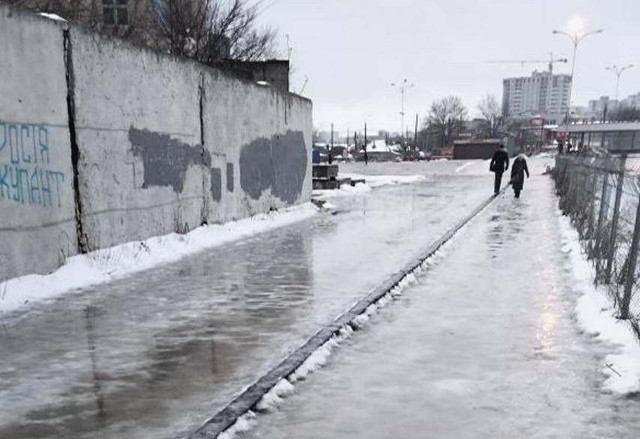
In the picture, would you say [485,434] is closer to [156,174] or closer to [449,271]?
[449,271]

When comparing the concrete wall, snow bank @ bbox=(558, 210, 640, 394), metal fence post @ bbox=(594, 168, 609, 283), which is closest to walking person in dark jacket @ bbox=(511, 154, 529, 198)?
the concrete wall

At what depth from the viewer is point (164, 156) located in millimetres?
10102

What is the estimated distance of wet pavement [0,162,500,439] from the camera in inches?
155

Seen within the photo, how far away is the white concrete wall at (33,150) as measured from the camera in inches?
268

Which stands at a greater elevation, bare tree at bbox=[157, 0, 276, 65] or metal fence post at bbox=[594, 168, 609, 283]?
bare tree at bbox=[157, 0, 276, 65]

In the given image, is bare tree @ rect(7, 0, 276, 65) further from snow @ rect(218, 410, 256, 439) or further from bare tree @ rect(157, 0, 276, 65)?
snow @ rect(218, 410, 256, 439)

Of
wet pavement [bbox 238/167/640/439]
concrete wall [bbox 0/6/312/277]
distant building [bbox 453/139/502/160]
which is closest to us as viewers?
wet pavement [bbox 238/167/640/439]

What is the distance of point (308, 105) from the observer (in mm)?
17375

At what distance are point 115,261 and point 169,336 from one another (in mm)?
3215

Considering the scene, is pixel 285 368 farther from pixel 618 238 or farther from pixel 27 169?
pixel 618 238

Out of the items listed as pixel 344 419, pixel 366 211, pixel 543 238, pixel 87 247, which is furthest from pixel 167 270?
pixel 366 211

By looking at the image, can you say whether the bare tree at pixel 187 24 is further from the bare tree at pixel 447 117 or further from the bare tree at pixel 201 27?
the bare tree at pixel 447 117

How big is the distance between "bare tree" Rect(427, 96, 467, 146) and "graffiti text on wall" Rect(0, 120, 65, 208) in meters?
110

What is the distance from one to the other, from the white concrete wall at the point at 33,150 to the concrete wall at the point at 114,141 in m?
0.01
